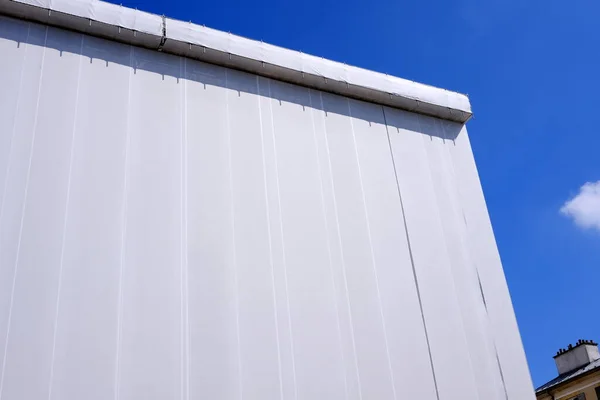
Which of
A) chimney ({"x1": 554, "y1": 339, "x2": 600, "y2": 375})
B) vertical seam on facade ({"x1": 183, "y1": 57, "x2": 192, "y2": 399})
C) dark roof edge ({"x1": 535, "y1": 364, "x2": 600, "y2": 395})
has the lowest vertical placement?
vertical seam on facade ({"x1": 183, "y1": 57, "x2": 192, "y2": 399})

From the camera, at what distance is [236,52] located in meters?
10.8

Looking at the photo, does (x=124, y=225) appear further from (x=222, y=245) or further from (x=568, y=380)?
(x=568, y=380)

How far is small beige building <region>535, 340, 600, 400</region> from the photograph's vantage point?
91.1 ft

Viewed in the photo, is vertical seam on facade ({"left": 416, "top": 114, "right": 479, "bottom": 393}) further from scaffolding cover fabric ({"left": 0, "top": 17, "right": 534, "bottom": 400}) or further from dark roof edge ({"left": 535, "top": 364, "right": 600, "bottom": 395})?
dark roof edge ({"left": 535, "top": 364, "right": 600, "bottom": 395})

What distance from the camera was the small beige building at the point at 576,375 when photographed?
91.1 ft

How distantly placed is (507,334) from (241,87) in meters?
6.20

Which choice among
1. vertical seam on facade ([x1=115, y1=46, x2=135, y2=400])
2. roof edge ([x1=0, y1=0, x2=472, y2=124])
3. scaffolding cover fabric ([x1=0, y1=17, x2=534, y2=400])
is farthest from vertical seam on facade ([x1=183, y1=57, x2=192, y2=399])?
vertical seam on facade ([x1=115, y1=46, x2=135, y2=400])

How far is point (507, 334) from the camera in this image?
10.7m

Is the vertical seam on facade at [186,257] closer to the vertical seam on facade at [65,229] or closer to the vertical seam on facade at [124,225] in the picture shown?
the vertical seam on facade at [124,225]

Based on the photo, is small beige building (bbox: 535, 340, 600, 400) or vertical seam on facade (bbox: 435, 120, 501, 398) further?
small beige building (bbox: 535, 340, 600, 400)

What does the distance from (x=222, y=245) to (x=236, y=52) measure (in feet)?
11.9

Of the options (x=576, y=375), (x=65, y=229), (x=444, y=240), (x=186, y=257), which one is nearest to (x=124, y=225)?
(x=65, y=229)

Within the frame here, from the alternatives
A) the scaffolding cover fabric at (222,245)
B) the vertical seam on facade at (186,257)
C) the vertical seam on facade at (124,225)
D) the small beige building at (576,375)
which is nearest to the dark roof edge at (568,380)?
the small beige building at (576,375)

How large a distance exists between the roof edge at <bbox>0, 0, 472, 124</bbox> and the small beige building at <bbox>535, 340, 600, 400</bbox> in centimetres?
2021
